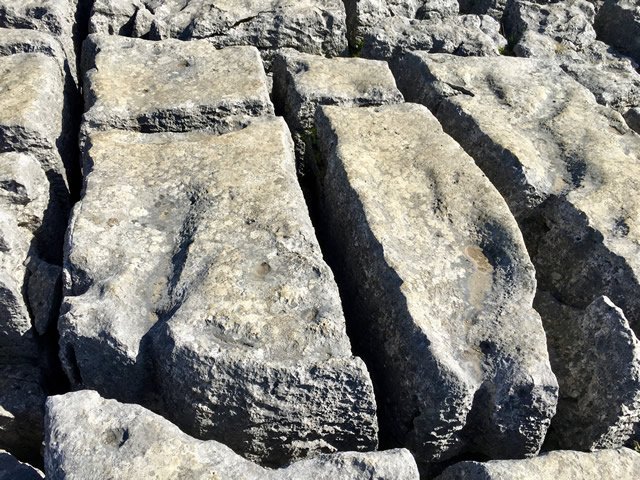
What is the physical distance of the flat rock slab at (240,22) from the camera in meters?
5.09

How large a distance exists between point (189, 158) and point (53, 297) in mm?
1011

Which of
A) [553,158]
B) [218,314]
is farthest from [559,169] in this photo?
[218,314]

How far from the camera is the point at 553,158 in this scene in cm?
414

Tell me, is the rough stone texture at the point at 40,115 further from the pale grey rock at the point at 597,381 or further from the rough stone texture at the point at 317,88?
the pale grey rock at the point at 597,381

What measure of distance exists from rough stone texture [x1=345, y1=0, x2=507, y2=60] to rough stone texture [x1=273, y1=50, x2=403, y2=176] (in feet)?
2.24

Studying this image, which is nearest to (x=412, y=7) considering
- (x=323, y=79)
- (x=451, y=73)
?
(x=451, y=73)

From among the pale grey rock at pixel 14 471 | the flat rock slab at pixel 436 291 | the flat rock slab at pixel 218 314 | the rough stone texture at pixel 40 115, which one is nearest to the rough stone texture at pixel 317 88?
the flat rock slab at pixel 436 291

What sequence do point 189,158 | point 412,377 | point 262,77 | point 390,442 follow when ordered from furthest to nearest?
point 262,77
point 189,158
point 390,442
point 412,377

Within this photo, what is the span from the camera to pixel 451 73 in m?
4.80

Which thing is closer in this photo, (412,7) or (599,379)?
(599,379)

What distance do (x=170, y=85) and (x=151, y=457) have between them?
2.57m

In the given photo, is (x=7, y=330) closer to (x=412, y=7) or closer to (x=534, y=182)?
(x=534, y=182)

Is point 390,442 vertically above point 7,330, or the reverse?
point 390,442

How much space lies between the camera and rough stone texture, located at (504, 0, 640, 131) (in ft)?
17.6
